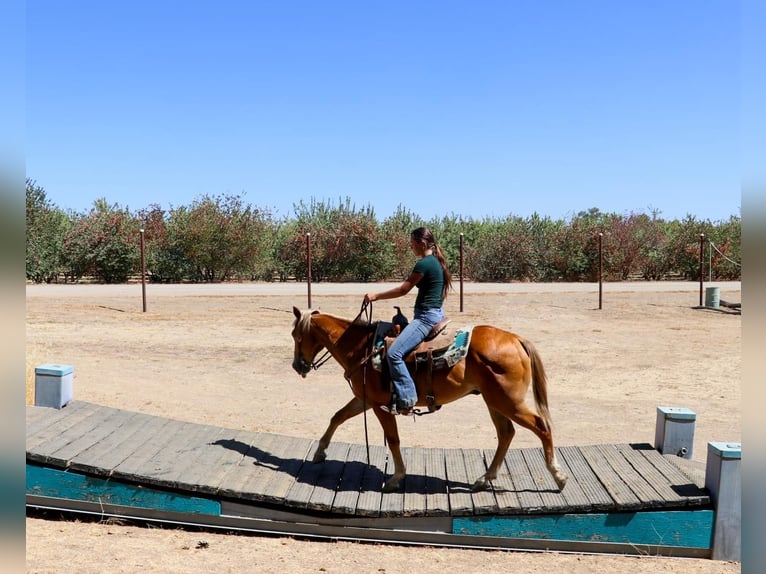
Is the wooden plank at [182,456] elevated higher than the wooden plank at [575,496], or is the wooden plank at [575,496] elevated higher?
the wooden plank at [182,456]

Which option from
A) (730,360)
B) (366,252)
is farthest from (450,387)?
(366,252)

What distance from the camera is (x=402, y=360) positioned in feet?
17.0

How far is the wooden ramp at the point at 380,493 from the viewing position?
475 centimetres

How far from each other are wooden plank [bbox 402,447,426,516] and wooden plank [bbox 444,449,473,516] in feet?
0.67

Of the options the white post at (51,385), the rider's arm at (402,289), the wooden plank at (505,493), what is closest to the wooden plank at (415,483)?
the wooden plank at (505,493)

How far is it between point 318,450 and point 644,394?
636 centimetres

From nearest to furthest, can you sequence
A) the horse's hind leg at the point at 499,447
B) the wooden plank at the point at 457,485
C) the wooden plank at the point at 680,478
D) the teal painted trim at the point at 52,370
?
the wooden plank at the point at 680,478, the wooden plank at the point at 457,485, the horse's hind leg at the point at 499,447, the teal painted trim at the point at 52,370

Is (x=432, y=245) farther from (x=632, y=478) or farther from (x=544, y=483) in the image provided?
(x=632, y=478)

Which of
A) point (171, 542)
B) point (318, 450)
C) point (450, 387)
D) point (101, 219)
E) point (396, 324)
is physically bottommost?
point (171, 542)

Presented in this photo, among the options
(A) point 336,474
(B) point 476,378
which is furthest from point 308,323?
(B) point 476,378

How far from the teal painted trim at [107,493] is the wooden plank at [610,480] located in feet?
9.49

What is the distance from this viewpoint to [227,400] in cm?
963

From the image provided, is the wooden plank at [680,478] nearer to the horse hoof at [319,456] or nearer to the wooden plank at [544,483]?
the wooden plank at [544,483]
